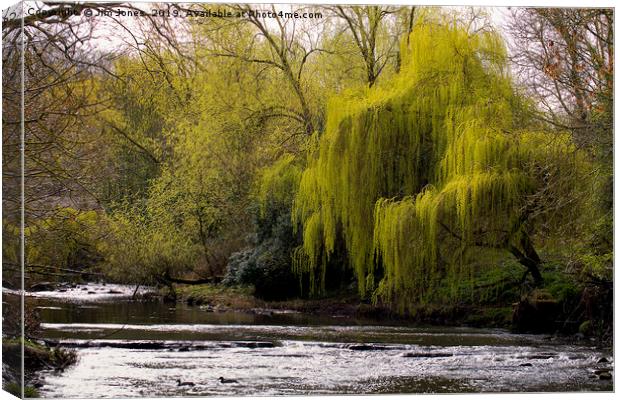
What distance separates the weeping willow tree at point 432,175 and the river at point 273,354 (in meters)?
0.68

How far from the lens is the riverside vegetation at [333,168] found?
9.09 m

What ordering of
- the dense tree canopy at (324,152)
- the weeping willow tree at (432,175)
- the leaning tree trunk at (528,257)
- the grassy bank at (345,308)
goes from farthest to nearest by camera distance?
the weeping willow tree at (432,175) < the leaning tree trunk at (528,257) < the grassy bank at (345,308) < the dense tree canopy at (324,152)

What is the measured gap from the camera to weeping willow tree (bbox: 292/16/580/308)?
969 cm

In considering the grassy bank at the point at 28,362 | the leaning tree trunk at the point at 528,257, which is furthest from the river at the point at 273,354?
the leaning tree trunk at the point at 528,257

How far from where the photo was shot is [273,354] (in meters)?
8.88

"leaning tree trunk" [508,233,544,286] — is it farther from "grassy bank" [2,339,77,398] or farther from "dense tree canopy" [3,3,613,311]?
"grassy bank" [2,339,77,398]

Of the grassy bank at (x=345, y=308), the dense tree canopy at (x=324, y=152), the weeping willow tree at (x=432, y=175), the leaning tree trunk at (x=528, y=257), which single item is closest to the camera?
the dense tree canopy at (x=324, y=152)

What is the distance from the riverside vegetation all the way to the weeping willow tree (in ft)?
0.07

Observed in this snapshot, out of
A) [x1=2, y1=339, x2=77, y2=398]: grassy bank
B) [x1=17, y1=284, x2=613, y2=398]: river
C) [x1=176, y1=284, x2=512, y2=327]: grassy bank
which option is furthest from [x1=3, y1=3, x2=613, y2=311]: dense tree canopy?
[x1=2, y1=339, x2=77, y2=398]: grassy bank

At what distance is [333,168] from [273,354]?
2219mm

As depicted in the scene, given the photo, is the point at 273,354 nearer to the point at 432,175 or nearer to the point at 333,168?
the point at 333,168

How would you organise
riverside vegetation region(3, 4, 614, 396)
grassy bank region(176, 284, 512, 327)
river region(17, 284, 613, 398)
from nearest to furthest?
river region(17, 284, 613, 398)
riverside vegetation region(3, 4, 614, 396)
grassy bank region(176, 284, 512, 327)

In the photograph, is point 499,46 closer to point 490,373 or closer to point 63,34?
point 490,373

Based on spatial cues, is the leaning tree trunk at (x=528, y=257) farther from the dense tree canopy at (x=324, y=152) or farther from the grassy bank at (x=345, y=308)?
the grassy bank at (x=345, y=308)
